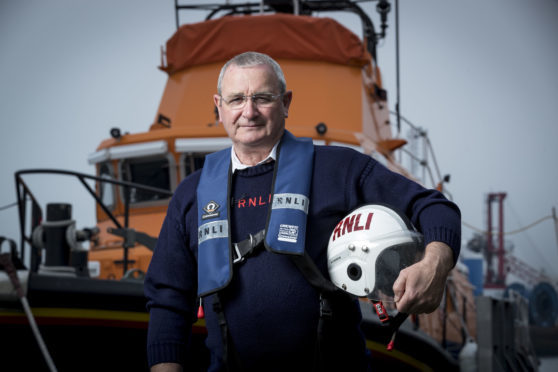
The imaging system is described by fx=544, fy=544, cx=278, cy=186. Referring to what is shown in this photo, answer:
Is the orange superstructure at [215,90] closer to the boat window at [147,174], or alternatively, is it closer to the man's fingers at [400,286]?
the boat window at [147,174]

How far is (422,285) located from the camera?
52.7 inches

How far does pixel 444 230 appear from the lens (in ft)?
4.79

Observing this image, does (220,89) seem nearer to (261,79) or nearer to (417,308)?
(261,79)

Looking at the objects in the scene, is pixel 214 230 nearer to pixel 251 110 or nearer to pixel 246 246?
pixel 246 246

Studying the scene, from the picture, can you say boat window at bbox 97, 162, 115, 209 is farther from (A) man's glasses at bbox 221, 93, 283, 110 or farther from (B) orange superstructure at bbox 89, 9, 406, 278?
(A) man's glasses at bbox 221, 93, 283, 110

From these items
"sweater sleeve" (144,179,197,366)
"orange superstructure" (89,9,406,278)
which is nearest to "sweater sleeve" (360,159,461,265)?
"sweater sleeve" (144,179,197,366)

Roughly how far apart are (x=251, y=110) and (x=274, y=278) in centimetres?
52

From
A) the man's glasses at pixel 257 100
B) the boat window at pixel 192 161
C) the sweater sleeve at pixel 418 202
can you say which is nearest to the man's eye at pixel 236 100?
the man's glasses at pixel 257 100

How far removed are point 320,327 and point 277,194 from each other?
0.42m

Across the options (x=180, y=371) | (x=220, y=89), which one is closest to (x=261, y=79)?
(x=220, y=89)

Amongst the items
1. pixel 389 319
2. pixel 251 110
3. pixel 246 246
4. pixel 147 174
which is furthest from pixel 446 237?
pixel 147 174

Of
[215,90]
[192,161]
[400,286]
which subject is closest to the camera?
[400,286]

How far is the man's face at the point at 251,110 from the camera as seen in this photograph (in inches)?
67.4

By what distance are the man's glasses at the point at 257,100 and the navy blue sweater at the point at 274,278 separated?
21 centimetres
